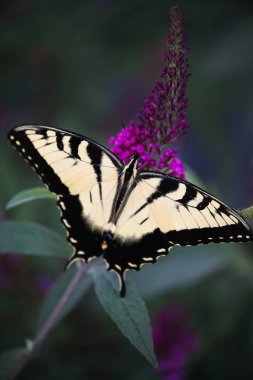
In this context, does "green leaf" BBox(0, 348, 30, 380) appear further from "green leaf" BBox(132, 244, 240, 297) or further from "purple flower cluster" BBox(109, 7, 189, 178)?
"purple flower cluster" BBox(109, 7, 189, 178)

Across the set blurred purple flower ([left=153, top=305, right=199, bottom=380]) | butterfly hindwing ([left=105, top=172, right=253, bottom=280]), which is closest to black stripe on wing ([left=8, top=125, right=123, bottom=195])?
butterfly hindwing ([left=105, top=172, right=253, bottom=280])

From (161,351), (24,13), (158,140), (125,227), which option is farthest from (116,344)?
(24,13)

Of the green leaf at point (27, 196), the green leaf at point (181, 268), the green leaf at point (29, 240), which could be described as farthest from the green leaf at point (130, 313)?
the green leaf at point (181, 268)

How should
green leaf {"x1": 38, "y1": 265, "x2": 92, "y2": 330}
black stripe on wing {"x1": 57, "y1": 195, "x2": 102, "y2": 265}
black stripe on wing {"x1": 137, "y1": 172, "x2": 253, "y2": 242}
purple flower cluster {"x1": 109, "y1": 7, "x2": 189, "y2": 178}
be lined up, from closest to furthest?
purple flower cluster {"x1": 109, "y1": 7, "x2": 189, "y2": 178} < black stripe on wing {"x1": 137, "y1": 172, "x2": 253, "y2": 242} < black stripe on wing {"x1": 57, "y1": 195, "x2": 102, "y2": 265} < green leaf {"x1": 38, "y1": 265, "x2": 92, "y2": 330}

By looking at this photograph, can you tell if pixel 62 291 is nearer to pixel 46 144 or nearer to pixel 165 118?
pixel 46 144

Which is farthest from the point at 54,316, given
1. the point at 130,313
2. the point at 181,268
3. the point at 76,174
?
the point at 181,268

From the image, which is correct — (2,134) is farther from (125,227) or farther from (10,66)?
(125,227)
